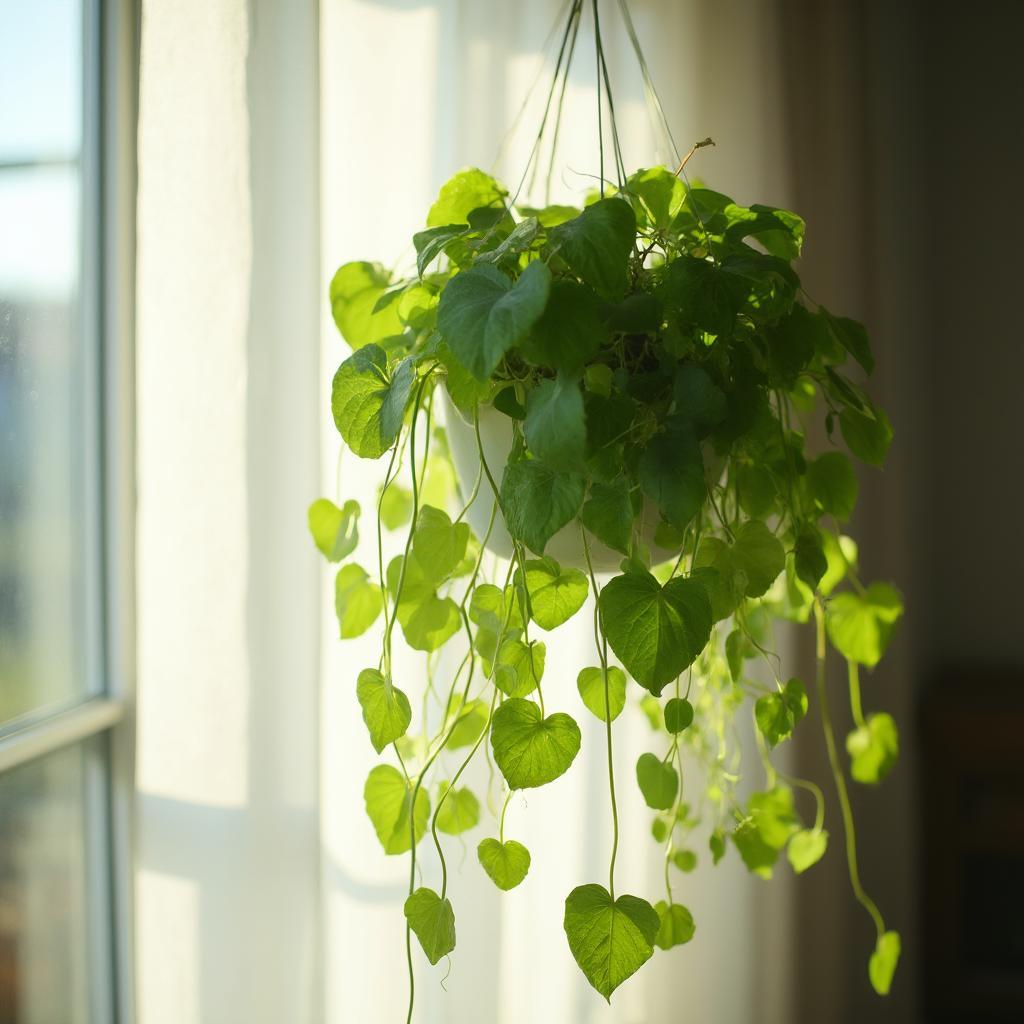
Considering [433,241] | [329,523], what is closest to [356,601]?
[329,523]

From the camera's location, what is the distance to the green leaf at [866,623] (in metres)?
0.92

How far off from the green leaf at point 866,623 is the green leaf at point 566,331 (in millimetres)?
453

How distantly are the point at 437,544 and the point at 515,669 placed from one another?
0.36 ft

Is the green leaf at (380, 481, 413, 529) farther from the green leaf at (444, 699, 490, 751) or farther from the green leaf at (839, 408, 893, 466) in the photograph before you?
the green leaf at (839, 408, 893, 466)

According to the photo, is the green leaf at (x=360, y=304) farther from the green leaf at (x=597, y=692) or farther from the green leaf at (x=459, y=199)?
the green leaf at (x=597, y=692)

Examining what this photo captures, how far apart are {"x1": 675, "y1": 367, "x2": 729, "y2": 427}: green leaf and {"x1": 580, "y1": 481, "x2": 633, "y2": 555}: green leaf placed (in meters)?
0.06

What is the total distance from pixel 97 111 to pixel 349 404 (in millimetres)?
718

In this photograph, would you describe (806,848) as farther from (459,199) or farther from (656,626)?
(459,199)

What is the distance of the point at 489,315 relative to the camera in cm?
56

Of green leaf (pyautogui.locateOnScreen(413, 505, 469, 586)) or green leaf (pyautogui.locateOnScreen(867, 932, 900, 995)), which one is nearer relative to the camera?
green leaf (pyautogui.locateOnScreen(413, 505, 469, 586))

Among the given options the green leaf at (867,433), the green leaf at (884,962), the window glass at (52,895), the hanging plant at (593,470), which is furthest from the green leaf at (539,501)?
the window glass at (52,895)

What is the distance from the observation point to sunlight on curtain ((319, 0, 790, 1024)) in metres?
1.09

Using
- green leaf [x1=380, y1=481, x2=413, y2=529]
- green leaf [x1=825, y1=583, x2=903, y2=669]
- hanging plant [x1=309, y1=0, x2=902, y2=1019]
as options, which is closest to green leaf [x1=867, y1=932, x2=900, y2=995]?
hanging plant [x1=309, y1=0, x2=902, y2=1019]

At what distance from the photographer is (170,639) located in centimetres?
106
